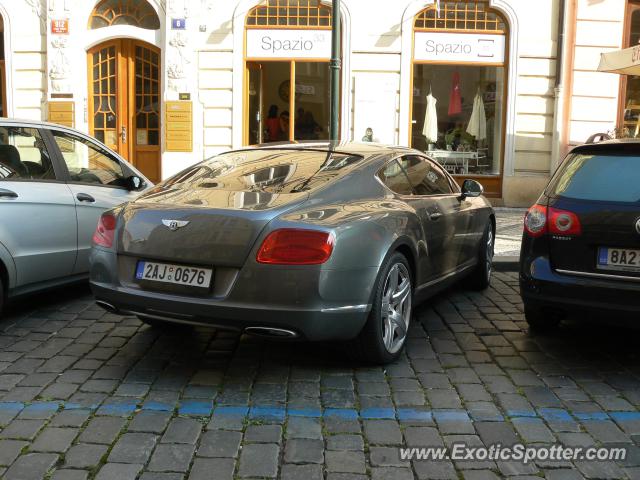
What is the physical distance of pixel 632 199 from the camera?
4.37 meters

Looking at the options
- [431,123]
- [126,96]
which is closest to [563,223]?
[431,123]

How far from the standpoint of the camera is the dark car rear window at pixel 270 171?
14.9ft

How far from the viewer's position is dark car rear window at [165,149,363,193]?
4.53m

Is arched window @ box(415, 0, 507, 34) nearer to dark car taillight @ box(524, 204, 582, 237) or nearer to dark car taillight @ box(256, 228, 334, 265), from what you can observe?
dark car taillight @ box(524, 204, 582, 237)

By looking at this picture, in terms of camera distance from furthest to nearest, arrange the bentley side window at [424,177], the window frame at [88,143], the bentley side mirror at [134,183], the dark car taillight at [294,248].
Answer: the bentley side mirror at [134,183] → the window frame at [88,143] → the bentley side window at [424,177] → the dark car taillight at [294,248]

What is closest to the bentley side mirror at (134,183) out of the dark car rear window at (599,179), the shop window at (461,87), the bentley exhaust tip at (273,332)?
the bentley exhaust tip at (273,332)

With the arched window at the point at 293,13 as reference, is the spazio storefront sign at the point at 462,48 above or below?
below

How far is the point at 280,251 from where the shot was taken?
153 inches

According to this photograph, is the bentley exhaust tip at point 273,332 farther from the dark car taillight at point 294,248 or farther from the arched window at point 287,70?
the arched window at point 287,70

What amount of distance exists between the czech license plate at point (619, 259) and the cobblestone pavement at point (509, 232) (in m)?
3.92

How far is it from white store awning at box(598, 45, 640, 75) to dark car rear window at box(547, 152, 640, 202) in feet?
20.7

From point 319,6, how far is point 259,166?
949 centimetres

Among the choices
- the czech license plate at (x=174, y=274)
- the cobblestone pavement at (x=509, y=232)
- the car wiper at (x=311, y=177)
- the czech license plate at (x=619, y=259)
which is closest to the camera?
the czech license plate at (x=174, y=274)

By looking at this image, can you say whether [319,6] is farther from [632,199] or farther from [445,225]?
[632,199]
